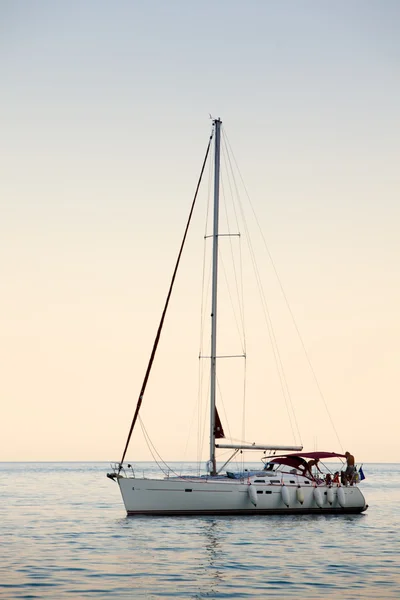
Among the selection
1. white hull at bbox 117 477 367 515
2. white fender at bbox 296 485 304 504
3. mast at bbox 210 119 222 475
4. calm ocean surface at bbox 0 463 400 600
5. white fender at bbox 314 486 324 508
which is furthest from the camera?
white fender at bbox 314 486 324 508

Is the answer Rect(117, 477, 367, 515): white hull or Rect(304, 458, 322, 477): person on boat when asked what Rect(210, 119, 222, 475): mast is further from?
Rect(304, 458, 322, 477): person on boat

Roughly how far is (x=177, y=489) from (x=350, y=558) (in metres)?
12.0

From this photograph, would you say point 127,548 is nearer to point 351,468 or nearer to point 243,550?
point 243,550

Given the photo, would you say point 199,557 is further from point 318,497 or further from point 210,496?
point 318,497

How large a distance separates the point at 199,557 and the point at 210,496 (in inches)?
437

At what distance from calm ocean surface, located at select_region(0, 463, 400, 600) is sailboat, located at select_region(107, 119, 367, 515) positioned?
699 mm

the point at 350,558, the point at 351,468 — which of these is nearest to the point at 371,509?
the point at 351,468

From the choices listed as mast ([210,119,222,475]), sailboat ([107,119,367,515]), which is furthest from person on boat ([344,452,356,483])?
mast ([210,119,222,475])

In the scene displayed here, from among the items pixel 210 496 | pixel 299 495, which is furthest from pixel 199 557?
pixel 299 495

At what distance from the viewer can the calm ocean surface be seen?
83.8 ft

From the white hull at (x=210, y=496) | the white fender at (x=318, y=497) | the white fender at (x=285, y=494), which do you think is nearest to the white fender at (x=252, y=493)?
the white hull at (x=210, y=496)

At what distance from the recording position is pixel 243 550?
112 feet

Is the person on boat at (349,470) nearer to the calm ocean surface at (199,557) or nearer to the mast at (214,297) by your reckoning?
the calm ocean surface at (199,557)

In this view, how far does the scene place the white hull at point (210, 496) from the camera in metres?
42.9
